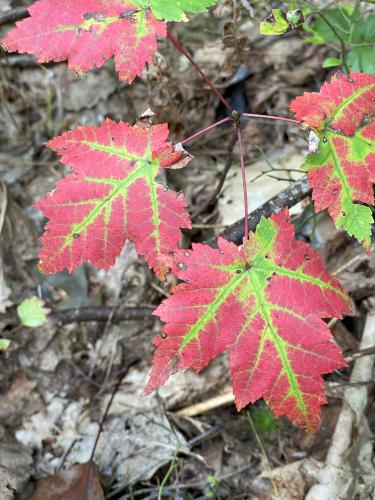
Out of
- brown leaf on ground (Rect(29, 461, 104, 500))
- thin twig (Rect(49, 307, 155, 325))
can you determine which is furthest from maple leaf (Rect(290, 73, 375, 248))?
brown leaf on ground (Rect(29, 461, 104, 500))

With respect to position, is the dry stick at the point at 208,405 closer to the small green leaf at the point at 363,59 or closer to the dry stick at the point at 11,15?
the small green leaf at the point at 363,59

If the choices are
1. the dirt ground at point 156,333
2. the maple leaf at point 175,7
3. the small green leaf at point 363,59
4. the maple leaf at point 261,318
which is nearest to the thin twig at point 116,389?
the dirt ground at point 156,333

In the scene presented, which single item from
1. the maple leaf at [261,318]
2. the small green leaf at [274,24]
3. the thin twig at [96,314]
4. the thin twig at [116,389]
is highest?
the small green leaf at [274,24]

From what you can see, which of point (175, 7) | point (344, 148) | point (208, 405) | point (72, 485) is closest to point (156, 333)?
point (208, 405)

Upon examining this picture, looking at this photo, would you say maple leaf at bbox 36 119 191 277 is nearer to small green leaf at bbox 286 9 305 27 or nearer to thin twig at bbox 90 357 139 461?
small green leaf at bbox 286 9 305 27

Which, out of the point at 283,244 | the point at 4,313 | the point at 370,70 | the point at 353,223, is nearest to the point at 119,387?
the point at 4,313

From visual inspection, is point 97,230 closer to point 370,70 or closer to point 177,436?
point 177,436

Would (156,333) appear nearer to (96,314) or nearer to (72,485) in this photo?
(96,314)
